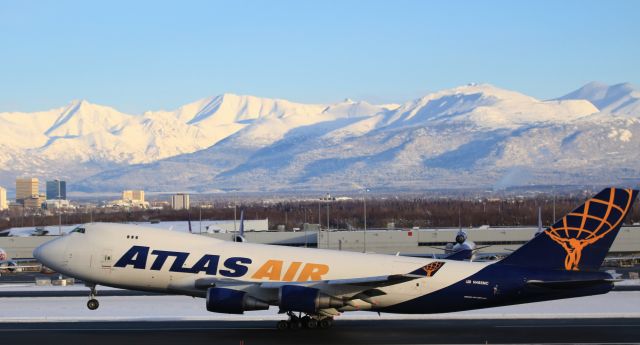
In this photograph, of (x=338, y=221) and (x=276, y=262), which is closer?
(x=276, y=262)

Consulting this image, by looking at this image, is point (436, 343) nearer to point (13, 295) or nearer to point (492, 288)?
point (492, 288)

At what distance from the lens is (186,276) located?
1735 inches

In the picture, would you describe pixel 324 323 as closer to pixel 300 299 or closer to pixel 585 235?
pixel 300 299

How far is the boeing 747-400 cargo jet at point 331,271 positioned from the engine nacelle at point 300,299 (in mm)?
39

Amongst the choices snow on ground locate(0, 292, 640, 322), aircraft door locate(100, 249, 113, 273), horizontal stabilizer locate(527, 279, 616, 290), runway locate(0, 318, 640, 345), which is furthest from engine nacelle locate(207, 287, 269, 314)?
horizontal stabilizer locate(527, 279, 616, 290)

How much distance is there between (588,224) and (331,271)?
1028 centimetres

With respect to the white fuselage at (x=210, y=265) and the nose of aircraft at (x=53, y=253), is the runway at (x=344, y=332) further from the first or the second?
the nose of aircraft at (x=53, y=253)

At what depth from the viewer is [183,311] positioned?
174 feet

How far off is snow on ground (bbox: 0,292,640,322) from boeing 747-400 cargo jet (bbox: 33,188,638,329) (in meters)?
5.34

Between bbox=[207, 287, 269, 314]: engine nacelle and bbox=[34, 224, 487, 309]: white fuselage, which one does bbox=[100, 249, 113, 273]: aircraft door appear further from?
bbox=[207, 287, 269, 314]: engine nacelle

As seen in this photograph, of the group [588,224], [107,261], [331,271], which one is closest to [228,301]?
[331,271]

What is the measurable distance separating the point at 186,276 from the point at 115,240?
11.3 ft

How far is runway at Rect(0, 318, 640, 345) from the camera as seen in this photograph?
41875 millimetres

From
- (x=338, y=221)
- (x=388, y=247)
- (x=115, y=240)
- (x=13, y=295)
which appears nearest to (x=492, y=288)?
(x=115, y=240)
